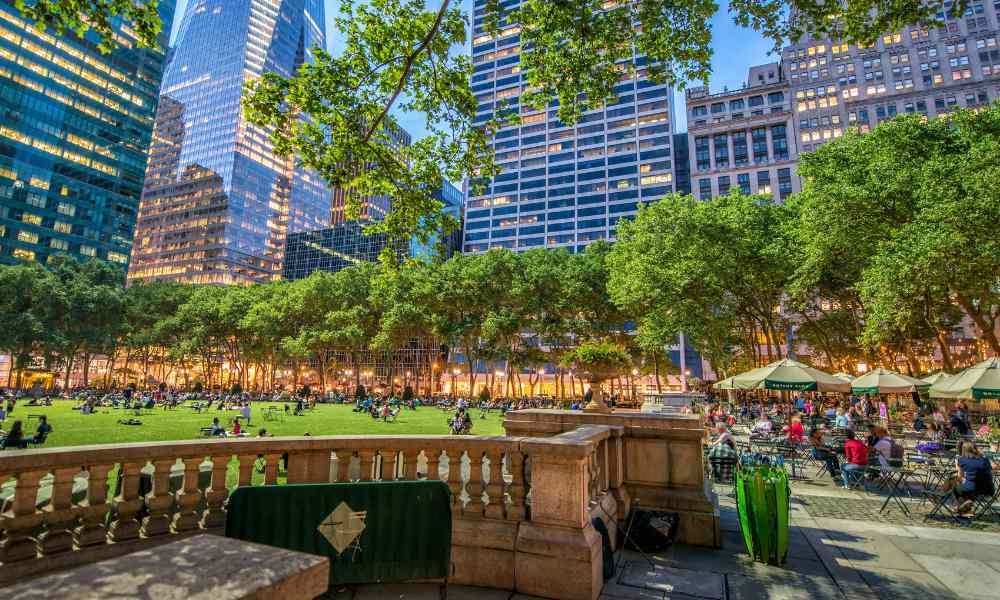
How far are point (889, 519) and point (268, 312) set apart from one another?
5582cm

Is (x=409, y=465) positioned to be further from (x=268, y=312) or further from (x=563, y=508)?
(x=268, y=312)

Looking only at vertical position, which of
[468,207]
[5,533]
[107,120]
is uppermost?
[107,120]

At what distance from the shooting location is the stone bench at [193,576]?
138 centimetres

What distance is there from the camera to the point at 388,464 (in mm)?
5016

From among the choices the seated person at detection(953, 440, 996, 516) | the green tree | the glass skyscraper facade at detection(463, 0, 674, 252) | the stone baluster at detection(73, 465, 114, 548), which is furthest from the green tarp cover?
the glass skyscraper facade at detection(463, 0, 674, 252)

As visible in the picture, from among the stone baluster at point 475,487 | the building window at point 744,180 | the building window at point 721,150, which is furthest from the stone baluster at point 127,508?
the building window at point 721,150

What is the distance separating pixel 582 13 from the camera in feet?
28.2

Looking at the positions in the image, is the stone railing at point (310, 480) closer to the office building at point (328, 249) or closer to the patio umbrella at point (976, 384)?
the patio umbrella at point (976, 384)

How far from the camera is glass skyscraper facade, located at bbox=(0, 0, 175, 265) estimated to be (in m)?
82.9

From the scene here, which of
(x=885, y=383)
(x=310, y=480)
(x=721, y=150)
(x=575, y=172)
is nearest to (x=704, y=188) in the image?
(x=721, y=150)

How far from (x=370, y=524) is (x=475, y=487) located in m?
1.23

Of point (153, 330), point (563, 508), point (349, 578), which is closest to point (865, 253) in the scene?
point (563, 508)

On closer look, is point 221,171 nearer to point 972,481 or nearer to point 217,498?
point 217,498

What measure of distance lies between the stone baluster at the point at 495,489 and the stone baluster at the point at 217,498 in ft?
8.68
